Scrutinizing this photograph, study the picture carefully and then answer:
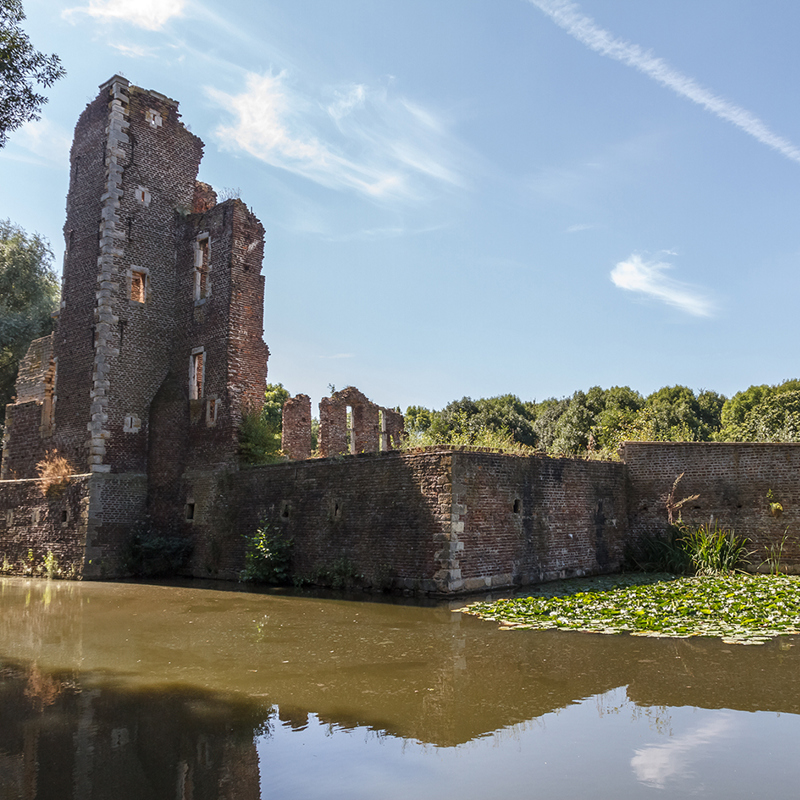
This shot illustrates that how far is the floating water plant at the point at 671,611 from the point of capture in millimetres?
8586

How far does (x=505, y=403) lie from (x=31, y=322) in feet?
96.6

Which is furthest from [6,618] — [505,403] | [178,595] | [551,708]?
[505,403]

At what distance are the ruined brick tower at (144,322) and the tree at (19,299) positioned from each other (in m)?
8.32

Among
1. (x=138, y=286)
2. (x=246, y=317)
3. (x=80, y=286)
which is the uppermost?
(x=138, y=286)

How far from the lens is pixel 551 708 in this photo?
5516 millimetres

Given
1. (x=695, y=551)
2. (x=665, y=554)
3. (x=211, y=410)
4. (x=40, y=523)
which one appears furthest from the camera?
(x=40, y=523)

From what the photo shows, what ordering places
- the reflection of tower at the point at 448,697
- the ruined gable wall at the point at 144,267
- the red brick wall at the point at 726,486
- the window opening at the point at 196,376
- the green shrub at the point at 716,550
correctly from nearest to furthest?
the reflection of tower at the point at 448,697
the green shrub at the point at 716,550
the red brick wall at the point at 726,486
the ruined gable wall at the point at 144,267
the window opening at the point at 196,376

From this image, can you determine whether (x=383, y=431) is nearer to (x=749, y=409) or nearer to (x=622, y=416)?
(x=622, y=416)

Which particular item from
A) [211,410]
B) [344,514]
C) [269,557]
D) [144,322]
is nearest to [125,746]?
[344,514]

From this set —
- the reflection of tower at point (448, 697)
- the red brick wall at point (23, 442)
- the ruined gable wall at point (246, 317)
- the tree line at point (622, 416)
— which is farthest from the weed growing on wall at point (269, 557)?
the tree line at point (622, 416)

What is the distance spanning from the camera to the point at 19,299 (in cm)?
2869

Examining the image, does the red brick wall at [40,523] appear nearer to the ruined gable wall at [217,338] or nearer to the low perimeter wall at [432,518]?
the ruined gable wall at [217,338]

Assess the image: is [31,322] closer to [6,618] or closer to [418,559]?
[6,618]

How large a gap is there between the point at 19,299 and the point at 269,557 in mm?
20642
